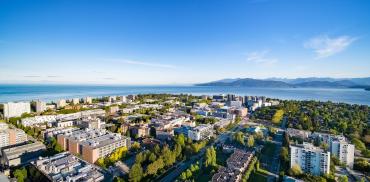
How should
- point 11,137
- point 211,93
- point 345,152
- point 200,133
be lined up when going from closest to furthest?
point 345,152 → point 11,137 → point 200,133 → point 211,93

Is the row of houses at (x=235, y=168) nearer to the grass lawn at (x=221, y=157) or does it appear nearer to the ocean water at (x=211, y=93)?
the grass lawn at (x=221, y=157)

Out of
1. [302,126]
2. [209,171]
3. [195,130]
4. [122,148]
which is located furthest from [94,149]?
[302,126]

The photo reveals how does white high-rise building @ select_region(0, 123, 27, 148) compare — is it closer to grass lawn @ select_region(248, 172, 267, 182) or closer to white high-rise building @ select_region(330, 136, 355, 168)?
grass lawn @ select_region(248, 172, 267, 182)

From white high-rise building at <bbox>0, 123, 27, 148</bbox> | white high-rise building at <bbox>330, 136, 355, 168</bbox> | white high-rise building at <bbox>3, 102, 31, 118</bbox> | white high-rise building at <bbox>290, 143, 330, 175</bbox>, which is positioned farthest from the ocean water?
white high-rise building at <bbox>290, 143, 330, 175</bbox>

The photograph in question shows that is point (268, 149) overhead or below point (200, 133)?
below

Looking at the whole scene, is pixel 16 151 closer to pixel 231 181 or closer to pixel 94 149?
pixel 94 149

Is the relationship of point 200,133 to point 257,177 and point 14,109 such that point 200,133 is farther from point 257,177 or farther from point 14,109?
point 14,109

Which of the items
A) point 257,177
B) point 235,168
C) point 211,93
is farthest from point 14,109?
point 211,93
